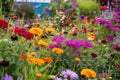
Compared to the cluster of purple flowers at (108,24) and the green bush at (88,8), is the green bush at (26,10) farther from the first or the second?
the cluster of purple flowers at (108,24)

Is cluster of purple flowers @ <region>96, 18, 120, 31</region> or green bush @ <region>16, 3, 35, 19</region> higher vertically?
cluster of purple flowers @ <region>96, 18, 120, 31</region>

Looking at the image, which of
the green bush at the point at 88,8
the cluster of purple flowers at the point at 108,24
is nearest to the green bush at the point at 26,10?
the green bush at the point at 88,8

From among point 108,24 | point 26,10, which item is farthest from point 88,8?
point 108,24

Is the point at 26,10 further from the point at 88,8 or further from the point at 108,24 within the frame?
the point at 108,24

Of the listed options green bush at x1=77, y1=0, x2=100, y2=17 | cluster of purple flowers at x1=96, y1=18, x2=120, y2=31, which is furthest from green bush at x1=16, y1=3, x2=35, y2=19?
cluster of purple flowers at x1=96, y1=18, x2=120, y2=31

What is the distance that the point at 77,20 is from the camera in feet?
29.4

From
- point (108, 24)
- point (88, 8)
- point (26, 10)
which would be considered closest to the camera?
point (108, 24)

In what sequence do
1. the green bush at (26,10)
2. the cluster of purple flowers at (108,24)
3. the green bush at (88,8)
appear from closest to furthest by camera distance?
the cluster of purple flowers at (108,24) < the green bush at (26,10) < the green bush at (88,8)

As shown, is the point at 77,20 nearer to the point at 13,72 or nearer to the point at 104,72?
the point at 104,72

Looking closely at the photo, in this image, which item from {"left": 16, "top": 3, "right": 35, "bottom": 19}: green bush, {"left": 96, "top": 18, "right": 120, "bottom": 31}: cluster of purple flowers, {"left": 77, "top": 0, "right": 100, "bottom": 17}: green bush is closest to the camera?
{"left": 96, "top": 18, "right": 120, "bottom": 31}: cluster of purple flowers

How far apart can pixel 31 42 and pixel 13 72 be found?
1320 mm

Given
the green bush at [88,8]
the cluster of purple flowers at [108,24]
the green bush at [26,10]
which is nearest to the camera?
the cluster of purple flowers at [108,24]

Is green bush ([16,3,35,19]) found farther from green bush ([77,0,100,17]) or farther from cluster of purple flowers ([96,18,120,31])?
cluster of purple flowers ([96,18,120,31])

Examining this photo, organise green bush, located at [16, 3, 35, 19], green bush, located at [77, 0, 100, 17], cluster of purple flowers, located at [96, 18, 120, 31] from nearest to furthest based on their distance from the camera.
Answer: cluster of purple flowers, located at [96, 18, 120, 31] < green bush, located at [16, 3, 35, 19] < green bush, located at [77, 0, 100, 17]
